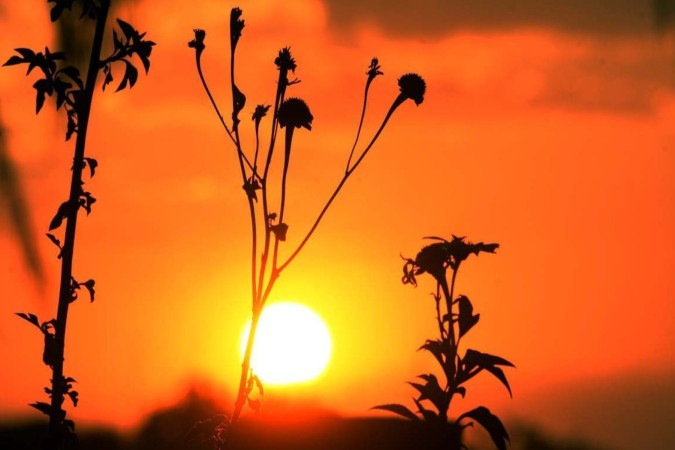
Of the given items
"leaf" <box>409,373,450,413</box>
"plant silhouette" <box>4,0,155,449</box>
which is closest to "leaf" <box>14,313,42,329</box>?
"plant silhouette" <box>4,0,155,449</box>

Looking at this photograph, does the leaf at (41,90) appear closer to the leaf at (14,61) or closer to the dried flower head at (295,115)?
the leaf at (14,61)

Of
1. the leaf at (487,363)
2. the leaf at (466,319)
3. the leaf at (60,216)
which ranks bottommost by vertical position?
the leaf at (487,363)

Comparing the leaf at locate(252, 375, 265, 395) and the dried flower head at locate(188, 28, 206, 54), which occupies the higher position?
the dried flower head at locate(188, 28, 206, 54)

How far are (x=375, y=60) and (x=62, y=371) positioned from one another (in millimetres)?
2823

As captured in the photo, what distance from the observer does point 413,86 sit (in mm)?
8555

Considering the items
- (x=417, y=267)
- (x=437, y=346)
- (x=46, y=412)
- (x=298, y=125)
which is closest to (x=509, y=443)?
(x=437, y=346)

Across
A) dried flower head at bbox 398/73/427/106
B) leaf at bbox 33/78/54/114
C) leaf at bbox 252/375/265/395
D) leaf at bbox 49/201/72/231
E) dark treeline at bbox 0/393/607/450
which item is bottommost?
dark treeline at bbox 0/393/607/450

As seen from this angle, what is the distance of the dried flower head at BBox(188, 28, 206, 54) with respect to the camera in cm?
853

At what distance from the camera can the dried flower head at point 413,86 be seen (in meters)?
8.52

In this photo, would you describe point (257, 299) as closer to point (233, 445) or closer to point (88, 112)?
point (233, 445)

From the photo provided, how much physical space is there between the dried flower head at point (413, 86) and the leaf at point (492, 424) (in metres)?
2.14

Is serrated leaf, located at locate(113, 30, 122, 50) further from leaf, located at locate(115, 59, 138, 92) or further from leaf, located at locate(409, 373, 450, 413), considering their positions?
leaf, located at locate(409, 373, 450, 413)

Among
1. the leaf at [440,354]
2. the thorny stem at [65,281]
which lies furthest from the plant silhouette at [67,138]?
the leaf at [440,354]

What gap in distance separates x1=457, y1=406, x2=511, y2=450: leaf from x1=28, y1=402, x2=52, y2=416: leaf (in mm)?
2850
